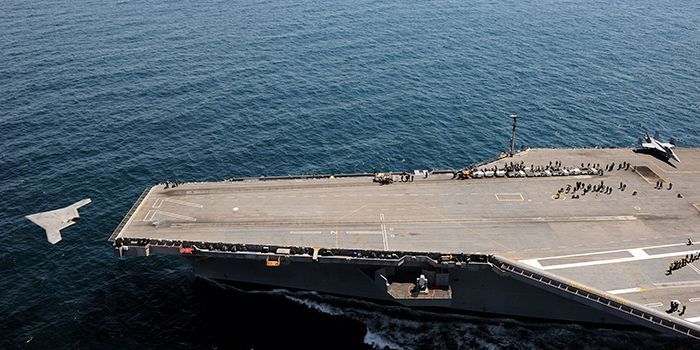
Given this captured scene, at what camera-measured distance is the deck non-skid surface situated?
4638 cm

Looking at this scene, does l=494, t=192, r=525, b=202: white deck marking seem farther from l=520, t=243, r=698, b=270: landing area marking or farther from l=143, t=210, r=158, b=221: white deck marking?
l=143, t=210, r=158, b=221: white deck marking

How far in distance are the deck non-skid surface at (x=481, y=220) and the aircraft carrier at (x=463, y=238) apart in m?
0.15

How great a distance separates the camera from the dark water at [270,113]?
1956 inches

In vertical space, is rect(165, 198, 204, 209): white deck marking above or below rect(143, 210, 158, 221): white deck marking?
above

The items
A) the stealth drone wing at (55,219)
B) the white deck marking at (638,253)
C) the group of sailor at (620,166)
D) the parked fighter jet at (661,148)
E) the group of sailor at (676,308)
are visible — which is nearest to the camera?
the group of sailor at (676,308)

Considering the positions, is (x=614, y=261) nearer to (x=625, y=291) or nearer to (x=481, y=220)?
(x=625, y=291)

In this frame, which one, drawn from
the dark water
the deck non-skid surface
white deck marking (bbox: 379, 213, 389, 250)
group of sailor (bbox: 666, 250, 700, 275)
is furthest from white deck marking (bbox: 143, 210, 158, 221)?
group of sailor (bbox: 666, 250, 700, 275)

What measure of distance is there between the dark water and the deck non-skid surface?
22.1 feet

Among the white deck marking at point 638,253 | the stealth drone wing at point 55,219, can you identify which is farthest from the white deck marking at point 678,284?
the stealth drone wing at point 55,219

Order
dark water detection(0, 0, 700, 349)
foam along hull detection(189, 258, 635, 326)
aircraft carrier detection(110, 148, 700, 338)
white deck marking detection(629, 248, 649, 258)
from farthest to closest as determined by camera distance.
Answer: dark water detection(0, 0, 700, 349)
white deck marking detection(629, 248, 649, 258)
foam along hull detection(189, 258, 635, 326)
aircraft carrier detection(110, 148, 700, 338)

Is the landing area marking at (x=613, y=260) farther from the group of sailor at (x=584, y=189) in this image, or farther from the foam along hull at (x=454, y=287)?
the group of sailor at (x=584, y=189)

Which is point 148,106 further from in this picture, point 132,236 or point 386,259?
point 386,259

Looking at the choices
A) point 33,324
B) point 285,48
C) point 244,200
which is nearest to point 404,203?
point 244,200

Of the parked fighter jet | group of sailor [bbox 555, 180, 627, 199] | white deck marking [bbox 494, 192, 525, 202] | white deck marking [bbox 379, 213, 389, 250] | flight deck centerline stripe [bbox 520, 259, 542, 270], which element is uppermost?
the parked fighter jet
